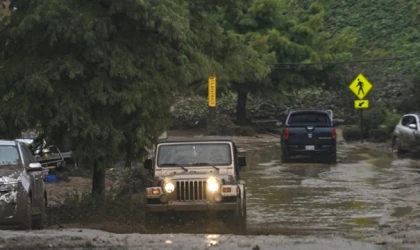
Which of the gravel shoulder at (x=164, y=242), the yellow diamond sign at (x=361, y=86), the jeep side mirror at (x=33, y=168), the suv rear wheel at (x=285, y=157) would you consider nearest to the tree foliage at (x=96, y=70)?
the jeep side mirror at (x=33, y=168)

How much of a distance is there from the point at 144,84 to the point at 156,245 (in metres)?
6.33

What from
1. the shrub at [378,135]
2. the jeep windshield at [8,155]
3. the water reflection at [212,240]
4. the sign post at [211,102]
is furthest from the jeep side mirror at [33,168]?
the sign post at [211,102]

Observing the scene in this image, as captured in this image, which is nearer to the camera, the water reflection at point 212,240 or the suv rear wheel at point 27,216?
the water reflection at point 212,240

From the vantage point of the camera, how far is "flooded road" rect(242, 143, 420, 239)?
15992 mm

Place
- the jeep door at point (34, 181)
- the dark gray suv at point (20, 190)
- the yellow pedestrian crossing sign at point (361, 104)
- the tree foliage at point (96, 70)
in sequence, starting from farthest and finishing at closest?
the yellow pedestrian crossing sign at point (361, 104), the tree foliage at point (96, 70), the jeep door at point (34, 181), the dark gray suv at point (20, 190)

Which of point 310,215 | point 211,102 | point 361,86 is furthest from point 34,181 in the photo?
point 211,102

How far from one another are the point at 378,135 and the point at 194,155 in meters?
27.9

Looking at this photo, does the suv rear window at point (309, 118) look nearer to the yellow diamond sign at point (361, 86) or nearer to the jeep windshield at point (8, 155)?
the yellow diamond sign at point (361, 86)

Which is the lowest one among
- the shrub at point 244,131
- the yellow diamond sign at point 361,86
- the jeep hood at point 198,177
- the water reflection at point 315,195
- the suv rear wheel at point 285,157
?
the water reflection at point 315,195

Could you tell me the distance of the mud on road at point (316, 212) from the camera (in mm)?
10914

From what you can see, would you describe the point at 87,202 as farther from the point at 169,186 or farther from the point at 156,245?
the point at 156,245

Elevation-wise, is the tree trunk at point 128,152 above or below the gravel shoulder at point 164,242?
above

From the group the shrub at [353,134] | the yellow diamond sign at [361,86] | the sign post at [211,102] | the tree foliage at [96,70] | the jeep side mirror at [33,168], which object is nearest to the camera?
the jeep side mirror at [33,168]

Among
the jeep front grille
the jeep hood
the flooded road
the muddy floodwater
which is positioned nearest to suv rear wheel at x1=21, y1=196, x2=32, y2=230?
the muddy floodwater
